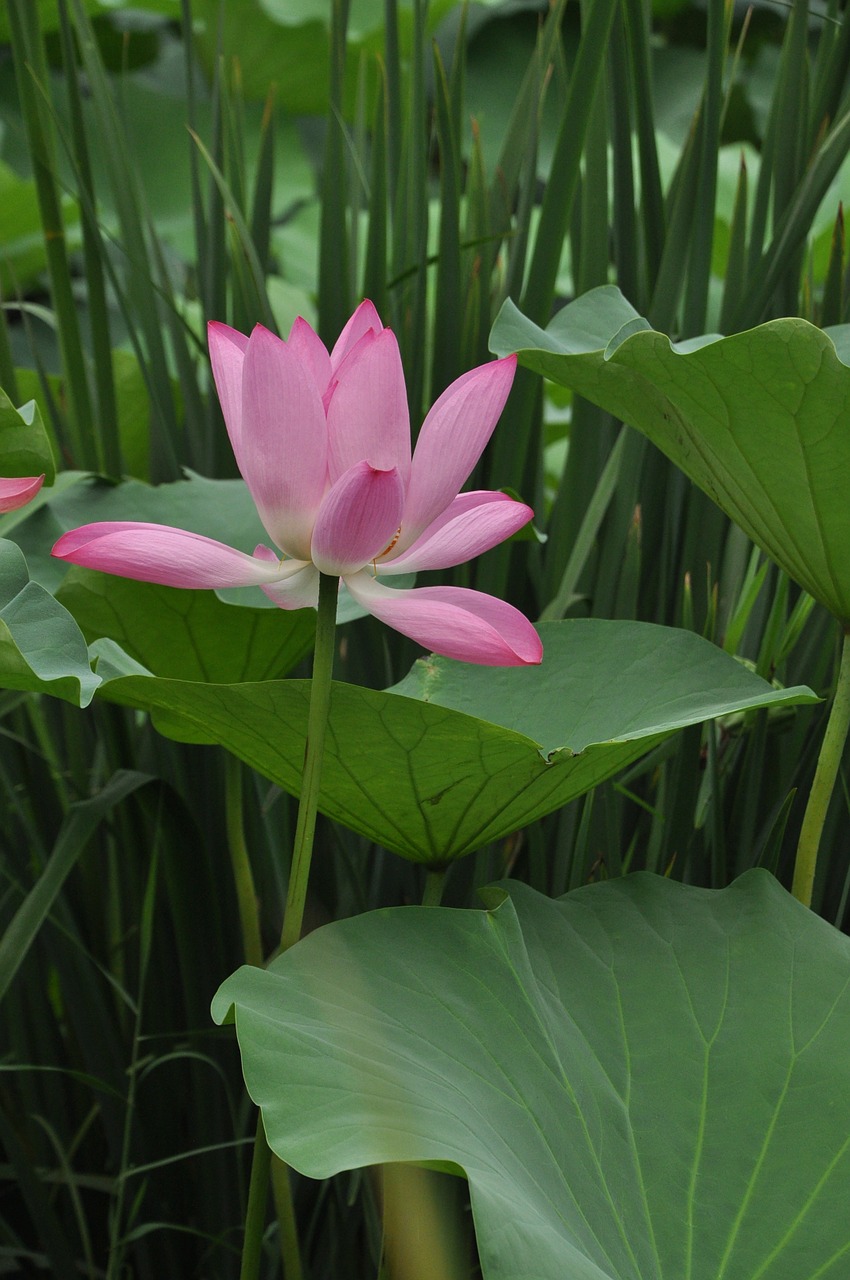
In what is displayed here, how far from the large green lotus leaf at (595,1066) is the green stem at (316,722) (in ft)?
0.16

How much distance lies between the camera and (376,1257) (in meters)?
0.61

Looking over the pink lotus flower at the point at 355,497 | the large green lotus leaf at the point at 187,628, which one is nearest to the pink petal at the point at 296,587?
the pink lotus flower at the point at 355,497

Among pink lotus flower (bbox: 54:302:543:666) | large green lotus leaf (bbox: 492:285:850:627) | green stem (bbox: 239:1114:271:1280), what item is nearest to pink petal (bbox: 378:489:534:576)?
pink lotus flower (bbox: 54:302:543:666)

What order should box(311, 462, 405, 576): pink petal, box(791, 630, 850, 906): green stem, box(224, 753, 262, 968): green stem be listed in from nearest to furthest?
box(311, 462, 405, 576): pink petal
box(791, 630, 850, 906): green stem
box(224, 753, 262, 968): green stem

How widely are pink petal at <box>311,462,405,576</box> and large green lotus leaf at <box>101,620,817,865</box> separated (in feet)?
0.17

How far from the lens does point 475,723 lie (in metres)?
0.41

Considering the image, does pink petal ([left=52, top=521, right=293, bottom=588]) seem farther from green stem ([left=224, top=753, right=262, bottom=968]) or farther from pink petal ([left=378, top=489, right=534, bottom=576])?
green stem ([left=224, top=753, right=262, bottom=968])

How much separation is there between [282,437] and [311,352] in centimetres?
4

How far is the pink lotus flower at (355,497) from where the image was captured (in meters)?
0.37

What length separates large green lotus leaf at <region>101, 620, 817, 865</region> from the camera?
0.42m

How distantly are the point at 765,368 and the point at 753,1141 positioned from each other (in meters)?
0.30

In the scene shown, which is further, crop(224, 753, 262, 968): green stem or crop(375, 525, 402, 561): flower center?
crop(224, 753, 262, 968): green stem

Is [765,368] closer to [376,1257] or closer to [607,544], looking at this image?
[607,544]

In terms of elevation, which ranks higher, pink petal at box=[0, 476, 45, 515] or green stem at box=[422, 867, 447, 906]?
pink petal at box=[0, 476, 45, 515]
